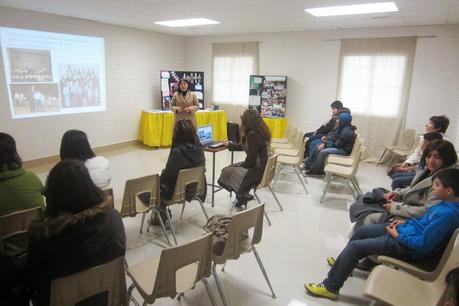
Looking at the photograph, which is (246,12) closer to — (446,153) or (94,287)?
(446,153)

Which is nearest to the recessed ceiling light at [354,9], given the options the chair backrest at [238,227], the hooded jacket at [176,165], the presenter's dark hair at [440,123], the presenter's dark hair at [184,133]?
the presenter's dark hair at [440,123]

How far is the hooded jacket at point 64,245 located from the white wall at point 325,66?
19.0 feet

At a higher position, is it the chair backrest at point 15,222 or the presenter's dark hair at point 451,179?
the presenter's dark hair at point 451,179

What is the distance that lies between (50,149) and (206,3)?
3.66m

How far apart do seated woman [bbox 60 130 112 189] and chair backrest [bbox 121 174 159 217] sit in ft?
0.70

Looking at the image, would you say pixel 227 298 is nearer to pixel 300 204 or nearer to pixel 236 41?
pixel 300 204

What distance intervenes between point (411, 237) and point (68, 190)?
1871 mm

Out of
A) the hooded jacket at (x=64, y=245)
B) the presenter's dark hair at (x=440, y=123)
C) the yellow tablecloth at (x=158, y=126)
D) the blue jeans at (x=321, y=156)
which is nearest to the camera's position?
the hooded jacket at (x=64, y=245)

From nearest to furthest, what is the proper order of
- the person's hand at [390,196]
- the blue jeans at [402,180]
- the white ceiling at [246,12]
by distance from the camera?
the person's hand at [390,196]
the blue jeans at [402,180]
the white ceiling at [246,12]

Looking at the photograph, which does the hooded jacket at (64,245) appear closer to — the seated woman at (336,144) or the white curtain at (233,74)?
the seated woman at (336,144)

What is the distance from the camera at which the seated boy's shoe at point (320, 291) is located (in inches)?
87.4

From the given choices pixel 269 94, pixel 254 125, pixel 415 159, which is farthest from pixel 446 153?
pixel 269 94

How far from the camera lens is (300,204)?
3.94 m

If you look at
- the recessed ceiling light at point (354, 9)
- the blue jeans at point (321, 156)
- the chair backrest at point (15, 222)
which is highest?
the recessed ceiling light at point (354, 9)
